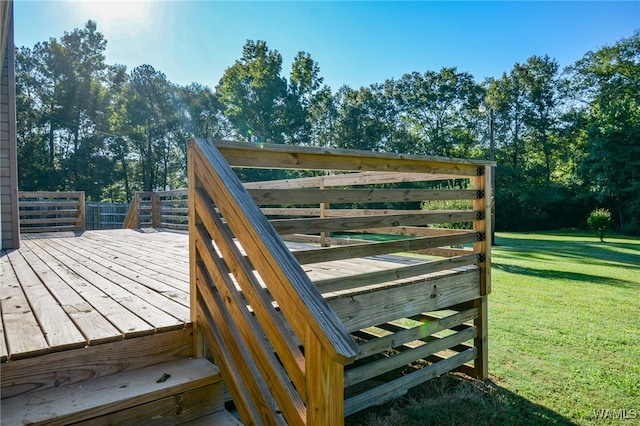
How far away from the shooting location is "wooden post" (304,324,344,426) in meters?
1.02

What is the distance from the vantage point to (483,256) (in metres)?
3.00

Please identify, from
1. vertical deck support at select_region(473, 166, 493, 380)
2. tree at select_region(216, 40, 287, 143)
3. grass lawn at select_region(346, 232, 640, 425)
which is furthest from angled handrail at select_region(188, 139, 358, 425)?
tree at select_region(216, 40, 287, 143)

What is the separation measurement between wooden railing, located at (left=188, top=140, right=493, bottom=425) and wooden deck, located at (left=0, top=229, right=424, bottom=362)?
27cm

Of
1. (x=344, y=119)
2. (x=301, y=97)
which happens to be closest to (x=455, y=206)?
(x=301, y=97)

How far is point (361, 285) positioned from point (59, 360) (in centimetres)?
150

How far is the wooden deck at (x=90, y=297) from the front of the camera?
5.08 feet

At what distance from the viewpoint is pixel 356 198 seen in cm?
220

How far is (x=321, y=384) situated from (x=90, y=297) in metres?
1.86

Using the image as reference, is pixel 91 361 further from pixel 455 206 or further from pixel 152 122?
pixel 152 122

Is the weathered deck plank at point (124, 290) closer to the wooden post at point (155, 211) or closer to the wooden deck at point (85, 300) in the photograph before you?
the wooden deck at point (85, 300)

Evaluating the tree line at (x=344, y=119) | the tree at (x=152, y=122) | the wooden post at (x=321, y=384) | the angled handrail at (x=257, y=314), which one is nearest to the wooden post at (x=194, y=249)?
the angled handrail at (x=257, y=314)

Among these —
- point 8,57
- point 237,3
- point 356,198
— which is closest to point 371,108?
point 237,3

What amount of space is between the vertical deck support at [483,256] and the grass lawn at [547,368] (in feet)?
0.61

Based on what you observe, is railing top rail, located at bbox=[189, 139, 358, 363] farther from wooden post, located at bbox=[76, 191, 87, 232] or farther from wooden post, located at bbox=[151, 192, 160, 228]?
wooden post, located at bbox=[76, 191, 87, 232]
